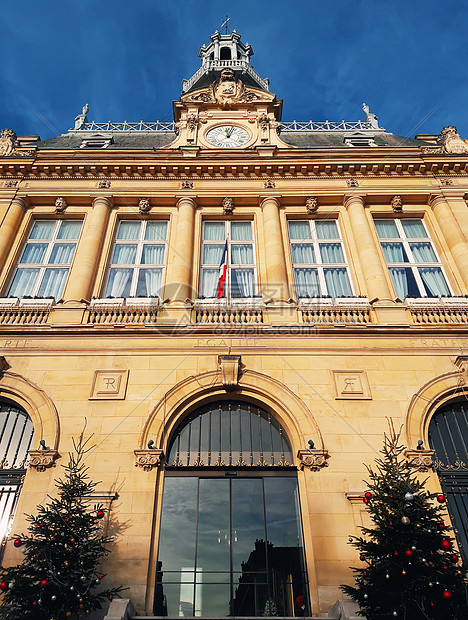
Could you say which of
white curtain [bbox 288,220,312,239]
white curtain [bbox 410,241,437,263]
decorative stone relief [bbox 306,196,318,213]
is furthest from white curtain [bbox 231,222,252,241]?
white curtain [bbox 410,241,437,263]

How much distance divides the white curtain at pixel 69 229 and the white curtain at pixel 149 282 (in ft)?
9.47

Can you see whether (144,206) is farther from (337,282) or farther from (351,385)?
(351,385)

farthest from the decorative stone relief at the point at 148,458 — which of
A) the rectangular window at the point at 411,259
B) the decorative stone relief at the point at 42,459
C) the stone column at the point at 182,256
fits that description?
the rectangular window at the point at 411,259

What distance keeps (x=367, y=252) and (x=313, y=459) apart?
672 cm

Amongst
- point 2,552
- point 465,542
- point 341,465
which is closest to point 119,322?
point 2,552

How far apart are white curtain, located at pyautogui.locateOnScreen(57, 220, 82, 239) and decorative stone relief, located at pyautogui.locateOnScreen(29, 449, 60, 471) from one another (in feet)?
25.1

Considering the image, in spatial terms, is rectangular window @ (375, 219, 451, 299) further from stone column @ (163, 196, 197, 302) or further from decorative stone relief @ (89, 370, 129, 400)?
decorative stone relief @ (89, 370, 129, 400)

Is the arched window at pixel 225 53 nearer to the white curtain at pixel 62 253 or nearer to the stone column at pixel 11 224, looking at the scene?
the stone column at pixel 11 224

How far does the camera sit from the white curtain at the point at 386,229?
14669mm

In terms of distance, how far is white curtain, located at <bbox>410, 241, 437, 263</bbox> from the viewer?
14.0 m

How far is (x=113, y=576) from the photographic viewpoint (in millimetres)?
A: 7941

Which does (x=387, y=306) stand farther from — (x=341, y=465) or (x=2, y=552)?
(x=2, y=552)

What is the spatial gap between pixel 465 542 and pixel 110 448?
7.37 m

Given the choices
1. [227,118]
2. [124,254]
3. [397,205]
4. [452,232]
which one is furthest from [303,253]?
[227,118]
